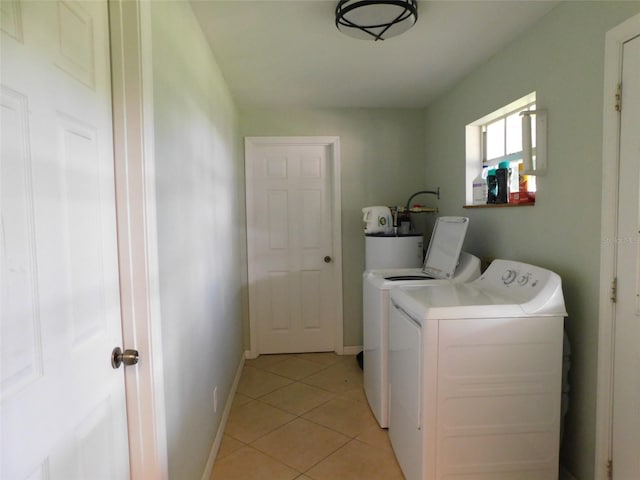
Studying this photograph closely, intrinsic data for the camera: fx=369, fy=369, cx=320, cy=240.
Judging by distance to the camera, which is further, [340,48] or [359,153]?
[359,153]

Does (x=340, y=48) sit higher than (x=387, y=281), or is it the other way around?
(x=340, y=48)

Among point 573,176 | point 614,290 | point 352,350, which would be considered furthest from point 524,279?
point 352,350

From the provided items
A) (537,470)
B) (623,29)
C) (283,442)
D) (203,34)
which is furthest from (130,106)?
(537,470)

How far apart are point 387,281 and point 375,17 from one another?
1.36 m

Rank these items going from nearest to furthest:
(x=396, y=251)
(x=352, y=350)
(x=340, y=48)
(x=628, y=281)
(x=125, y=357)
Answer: (x=125, y=357), (x=628, y=281), (x=340, y=48), (x=396, y=251), (x=352, y=350)

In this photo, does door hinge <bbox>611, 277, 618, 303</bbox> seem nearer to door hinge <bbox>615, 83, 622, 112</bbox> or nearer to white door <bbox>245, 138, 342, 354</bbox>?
door hinge <bbox>615, 83, 622, 112</bbox>

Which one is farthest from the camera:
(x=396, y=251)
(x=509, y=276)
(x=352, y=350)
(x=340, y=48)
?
(x=352, y=350)

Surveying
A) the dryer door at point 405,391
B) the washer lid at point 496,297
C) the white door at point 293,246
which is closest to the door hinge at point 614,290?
the washer lid at point 496,297

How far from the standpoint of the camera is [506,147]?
235cm

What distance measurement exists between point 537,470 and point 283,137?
9.29ft

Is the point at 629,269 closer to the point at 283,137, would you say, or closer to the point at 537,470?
the point at 537,470

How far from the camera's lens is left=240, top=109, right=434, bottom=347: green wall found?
3.27m

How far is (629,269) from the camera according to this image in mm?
1369

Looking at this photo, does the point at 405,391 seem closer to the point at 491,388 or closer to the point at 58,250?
the point at 491,388
